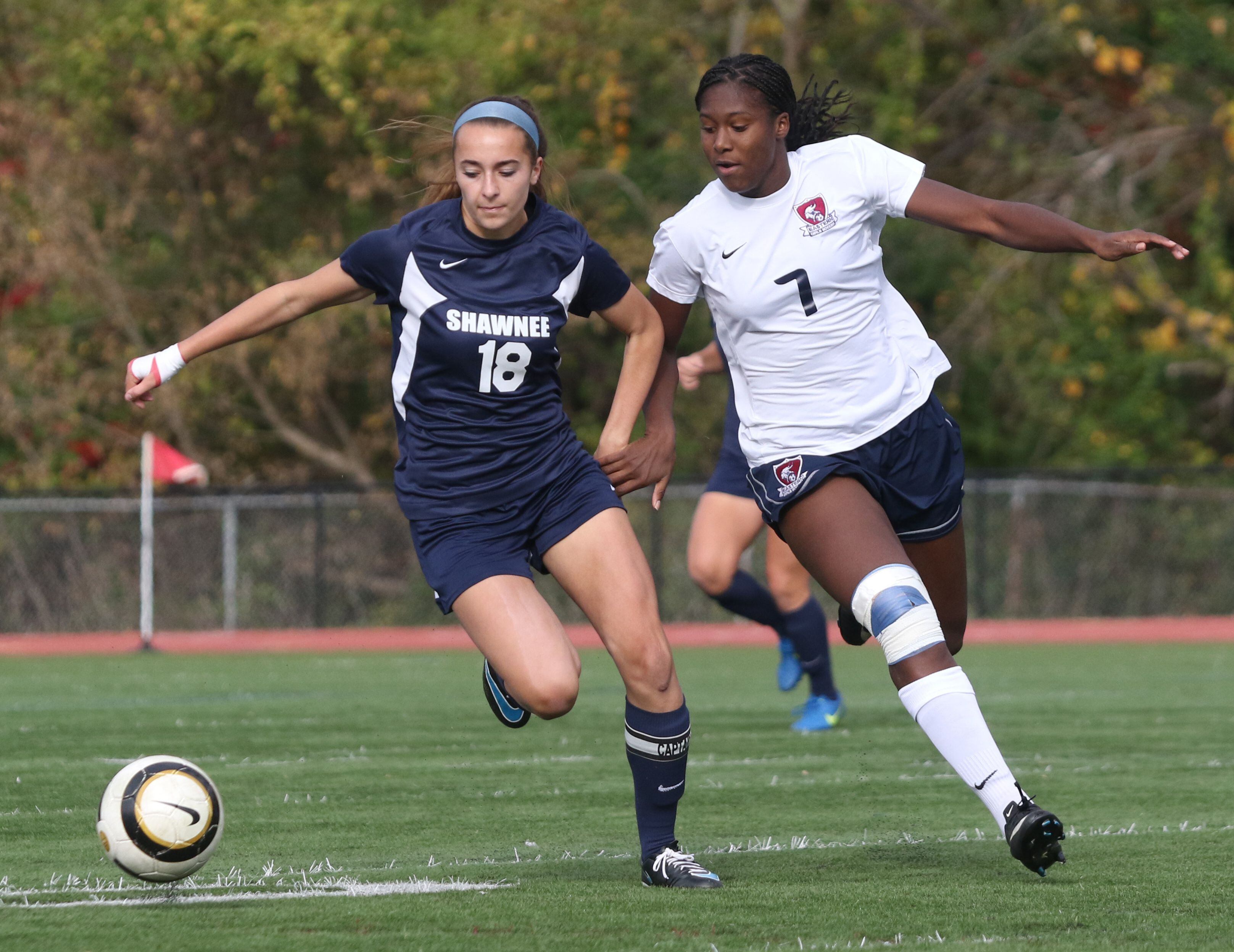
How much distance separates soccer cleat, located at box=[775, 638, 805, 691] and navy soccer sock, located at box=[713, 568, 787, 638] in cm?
35

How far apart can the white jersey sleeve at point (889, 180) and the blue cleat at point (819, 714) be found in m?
4.33

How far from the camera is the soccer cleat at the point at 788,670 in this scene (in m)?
9.53

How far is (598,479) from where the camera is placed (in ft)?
16.6

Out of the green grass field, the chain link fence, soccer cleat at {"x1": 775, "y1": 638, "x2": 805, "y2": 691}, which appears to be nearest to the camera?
the green grass field

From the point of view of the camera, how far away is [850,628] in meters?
5.48

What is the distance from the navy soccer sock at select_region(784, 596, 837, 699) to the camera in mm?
8930

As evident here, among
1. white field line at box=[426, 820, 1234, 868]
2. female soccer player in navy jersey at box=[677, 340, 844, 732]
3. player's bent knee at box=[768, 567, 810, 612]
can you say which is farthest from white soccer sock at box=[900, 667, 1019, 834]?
player's bent knee at box=[768, 567, 810, 612]

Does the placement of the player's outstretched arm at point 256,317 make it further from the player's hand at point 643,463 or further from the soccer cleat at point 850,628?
the soccer cleat at point 850,628

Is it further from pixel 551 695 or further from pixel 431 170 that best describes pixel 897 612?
pixel 431 170

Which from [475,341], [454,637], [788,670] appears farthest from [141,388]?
[454,637]

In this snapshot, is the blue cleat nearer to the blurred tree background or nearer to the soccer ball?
the soccer ball

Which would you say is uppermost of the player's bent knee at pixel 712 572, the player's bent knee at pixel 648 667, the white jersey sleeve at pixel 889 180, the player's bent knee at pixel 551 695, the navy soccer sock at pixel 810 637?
the white jersey sleeve at pixel 889 180

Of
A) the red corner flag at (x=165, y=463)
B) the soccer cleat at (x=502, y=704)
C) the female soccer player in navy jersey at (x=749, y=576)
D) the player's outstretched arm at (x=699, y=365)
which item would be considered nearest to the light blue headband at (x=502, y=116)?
the soccer cleat at (x=502, y=704)

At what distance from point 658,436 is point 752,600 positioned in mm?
3800
